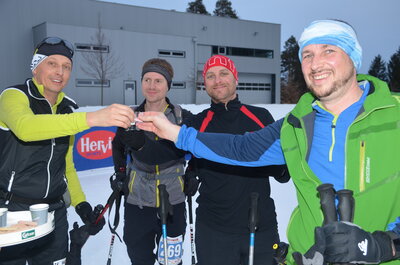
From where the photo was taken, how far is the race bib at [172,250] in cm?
376

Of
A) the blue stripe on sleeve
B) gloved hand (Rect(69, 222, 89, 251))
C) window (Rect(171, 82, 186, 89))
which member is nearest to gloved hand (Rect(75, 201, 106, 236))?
gloved hand (Rect(69, 222, 89, 251))

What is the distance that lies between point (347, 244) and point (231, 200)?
176cm

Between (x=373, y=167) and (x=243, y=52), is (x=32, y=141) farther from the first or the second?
(x=243, y=52)

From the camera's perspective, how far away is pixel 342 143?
193 cm

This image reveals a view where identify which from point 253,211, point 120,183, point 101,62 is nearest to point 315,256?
point 253,211

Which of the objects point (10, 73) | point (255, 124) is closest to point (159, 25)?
point (10, 73)

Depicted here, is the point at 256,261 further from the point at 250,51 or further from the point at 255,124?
the point at 250,51

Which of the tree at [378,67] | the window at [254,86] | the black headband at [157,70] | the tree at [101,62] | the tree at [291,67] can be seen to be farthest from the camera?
the tree at [378,67]

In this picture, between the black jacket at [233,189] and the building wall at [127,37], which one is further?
the building wall at [127,37]

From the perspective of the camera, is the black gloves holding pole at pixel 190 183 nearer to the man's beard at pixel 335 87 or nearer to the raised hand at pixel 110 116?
the raised hand at pixel 110 116

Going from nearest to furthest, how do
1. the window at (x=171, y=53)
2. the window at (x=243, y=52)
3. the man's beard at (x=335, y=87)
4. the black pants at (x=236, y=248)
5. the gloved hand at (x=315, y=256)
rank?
the gloved hand at (x=315, y=256)
the man's beard at (x=335, y=87)
the black pants at (x=236, y=248)
the window at (x=171, y=53)
the window at (x=243, y=52)

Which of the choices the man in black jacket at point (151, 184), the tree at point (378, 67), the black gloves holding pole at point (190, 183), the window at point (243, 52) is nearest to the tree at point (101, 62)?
the window at point (243, 52)

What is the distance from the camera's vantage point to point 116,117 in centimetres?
262

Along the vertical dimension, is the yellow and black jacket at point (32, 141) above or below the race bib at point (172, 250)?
above
